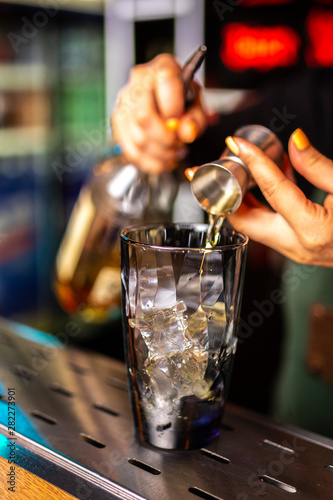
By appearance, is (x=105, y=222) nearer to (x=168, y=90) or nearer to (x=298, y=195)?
(x=168, y=90)

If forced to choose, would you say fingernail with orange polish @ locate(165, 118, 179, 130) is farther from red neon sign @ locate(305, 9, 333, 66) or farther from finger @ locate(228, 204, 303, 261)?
red neon sign @ locate(305, 9, 333, 66)

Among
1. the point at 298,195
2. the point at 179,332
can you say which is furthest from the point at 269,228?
the point at 179,332

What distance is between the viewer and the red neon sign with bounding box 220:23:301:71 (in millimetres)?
2422

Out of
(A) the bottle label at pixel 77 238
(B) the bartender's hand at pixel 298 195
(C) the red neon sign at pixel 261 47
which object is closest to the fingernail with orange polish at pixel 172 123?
(A) the bottle label at pixel 77 238

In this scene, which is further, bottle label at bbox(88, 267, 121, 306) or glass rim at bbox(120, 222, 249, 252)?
bottle label at bbox(88, 267, 121, 306)

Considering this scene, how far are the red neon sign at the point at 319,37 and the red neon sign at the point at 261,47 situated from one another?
0.06 meters

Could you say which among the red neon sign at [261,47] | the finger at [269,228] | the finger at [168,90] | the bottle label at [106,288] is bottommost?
the bottle label at [106,288]

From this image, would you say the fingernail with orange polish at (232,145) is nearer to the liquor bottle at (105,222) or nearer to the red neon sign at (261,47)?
the liquor bottle at (105,222)

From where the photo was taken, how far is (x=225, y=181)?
28.4 inches

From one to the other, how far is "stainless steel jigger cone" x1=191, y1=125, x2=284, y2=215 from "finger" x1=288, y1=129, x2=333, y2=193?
0.21 ft

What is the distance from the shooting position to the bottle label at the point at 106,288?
1265mm

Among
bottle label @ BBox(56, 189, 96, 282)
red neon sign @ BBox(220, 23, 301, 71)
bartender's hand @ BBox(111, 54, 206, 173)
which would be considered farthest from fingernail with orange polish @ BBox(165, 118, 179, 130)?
red neon sign @ BBox(220, 23, 301, 71)

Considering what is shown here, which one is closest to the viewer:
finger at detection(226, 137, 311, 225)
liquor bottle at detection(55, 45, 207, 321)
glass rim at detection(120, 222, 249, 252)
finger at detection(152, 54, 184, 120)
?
glass rim at detection(120, 222, 249, 252)

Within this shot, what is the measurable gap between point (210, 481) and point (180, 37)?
230cm
